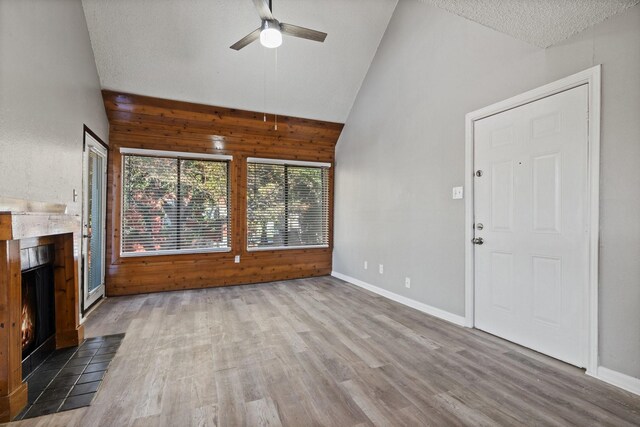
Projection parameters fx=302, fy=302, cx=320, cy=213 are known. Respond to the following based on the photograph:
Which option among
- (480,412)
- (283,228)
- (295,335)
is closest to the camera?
(480,412)

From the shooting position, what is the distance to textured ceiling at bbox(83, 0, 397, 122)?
3564 mm

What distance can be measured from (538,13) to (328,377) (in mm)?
2904

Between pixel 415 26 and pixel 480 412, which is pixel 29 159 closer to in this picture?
pixel 480 412

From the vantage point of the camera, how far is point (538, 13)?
6.72 ft

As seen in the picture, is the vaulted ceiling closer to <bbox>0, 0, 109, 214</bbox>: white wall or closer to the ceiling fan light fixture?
<bbox>0, 0, 109, 214</bbox>: white wall

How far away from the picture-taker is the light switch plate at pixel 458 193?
3.20 meters

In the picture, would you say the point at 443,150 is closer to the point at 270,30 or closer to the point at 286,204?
the point at 270,30

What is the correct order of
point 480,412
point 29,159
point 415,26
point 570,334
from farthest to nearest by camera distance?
1. point 415,26
2. point 570,334
3. point 29,159
4. point 480,412

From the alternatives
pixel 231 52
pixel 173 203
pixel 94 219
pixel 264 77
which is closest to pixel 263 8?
pixel 231 52

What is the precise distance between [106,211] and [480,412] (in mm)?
4889

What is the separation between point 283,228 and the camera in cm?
551

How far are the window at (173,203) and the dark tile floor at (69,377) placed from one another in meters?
2.02

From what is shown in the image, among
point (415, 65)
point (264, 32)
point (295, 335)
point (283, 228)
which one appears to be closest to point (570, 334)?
point (295, 335)

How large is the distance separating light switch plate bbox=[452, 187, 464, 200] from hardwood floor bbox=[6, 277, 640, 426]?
137cm
